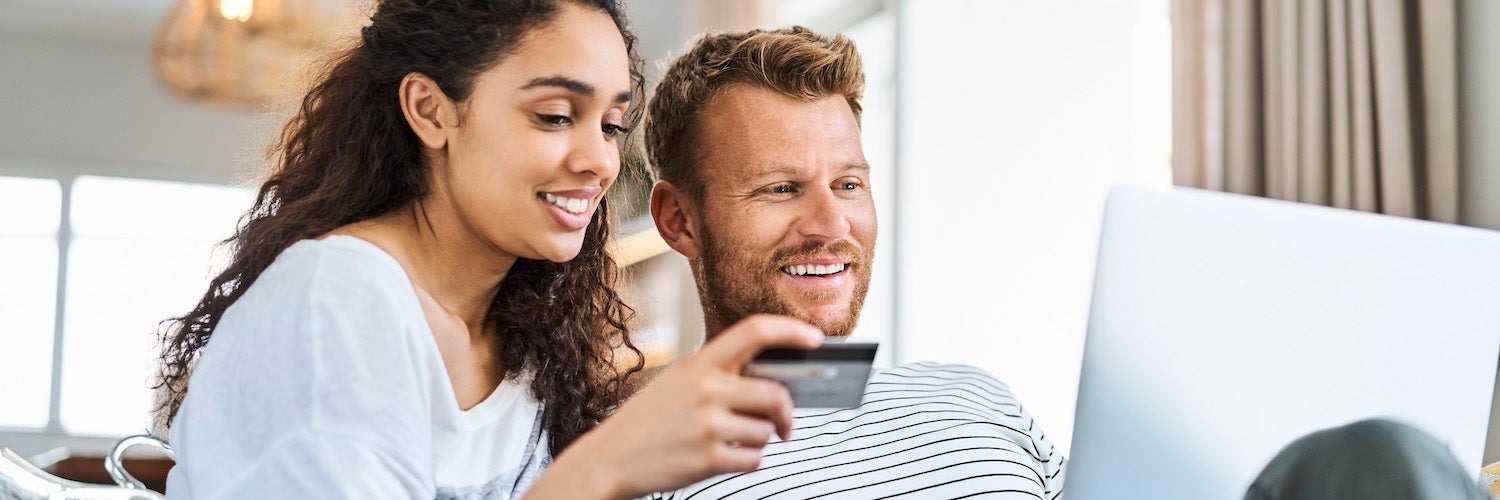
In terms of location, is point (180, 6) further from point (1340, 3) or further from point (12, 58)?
point (1340, 3)

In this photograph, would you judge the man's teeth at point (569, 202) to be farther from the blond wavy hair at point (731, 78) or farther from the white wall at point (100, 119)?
the white wall at point (100, 119)

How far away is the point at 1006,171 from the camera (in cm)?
303

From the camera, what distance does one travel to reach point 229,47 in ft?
11.0

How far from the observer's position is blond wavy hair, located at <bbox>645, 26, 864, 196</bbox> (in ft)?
4.74

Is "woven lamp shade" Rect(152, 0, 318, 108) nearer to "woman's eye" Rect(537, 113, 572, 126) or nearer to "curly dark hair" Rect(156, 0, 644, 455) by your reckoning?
"curly dark hair" Rect(156, 0, 644, 455)

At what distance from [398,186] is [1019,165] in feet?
6.81

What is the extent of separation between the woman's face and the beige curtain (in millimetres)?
1157

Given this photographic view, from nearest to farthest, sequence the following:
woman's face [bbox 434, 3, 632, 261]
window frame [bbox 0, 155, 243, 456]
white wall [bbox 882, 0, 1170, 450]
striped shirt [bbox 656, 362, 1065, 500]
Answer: woman's face [bbox 434, 3, 632, 261], striped shirt [bbox 656, 362, 1065, 500], white wall [bbox 882, 0, 1170, 450], window frame [bbox 0, 155, 243, 456]

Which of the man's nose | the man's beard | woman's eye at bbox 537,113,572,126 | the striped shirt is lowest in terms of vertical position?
the striped shirt

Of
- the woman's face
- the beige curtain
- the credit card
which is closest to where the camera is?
the credit card

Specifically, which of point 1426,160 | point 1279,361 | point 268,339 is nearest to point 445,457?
point 268,339

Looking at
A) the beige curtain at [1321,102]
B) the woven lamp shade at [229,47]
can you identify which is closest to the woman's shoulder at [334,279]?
the beige curtain at [1321,102]

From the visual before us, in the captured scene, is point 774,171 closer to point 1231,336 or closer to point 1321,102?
point 1231,336

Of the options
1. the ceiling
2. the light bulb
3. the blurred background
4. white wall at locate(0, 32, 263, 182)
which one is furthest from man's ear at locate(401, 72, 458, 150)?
the ceiling
